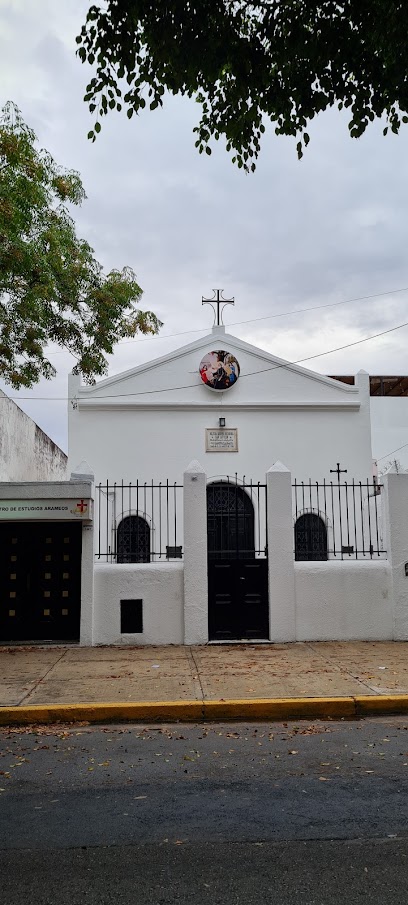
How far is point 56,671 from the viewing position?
8992 millimetres

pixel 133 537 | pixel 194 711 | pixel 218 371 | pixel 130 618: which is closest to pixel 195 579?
pixel 130 618

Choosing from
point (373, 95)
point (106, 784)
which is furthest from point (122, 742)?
point (373, 95)

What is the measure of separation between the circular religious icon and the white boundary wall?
8.29 meters

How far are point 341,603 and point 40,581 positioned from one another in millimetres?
4513

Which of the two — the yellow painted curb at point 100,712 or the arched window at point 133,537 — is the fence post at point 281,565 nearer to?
the yellow painted curb at point 100,712

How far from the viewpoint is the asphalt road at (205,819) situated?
3.41m

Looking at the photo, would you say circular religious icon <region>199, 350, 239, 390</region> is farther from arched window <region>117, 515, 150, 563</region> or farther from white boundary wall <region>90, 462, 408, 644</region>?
white boundary wall <region>90, 462, 408, 644</region>

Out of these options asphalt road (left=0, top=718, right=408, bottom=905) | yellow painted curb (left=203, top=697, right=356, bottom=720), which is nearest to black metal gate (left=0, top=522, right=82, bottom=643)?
yellow painted curb (left=203, top=697, right=356, bottom=720)

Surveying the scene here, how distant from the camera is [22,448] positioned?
16.0m

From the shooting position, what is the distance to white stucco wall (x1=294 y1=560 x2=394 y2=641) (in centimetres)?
1104

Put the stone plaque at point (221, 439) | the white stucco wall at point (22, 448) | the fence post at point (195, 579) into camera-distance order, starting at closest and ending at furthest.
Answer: the fence post at point (195, 579) < the white stucco wall at point (22, 448) < the stone plaque at point (221, 439)

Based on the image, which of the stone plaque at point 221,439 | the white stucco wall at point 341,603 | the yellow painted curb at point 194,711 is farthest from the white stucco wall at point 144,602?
the stone plaque at point 221,439

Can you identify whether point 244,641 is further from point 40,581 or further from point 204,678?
point 40,581

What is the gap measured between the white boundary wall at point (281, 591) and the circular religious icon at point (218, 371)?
8.29 meters
